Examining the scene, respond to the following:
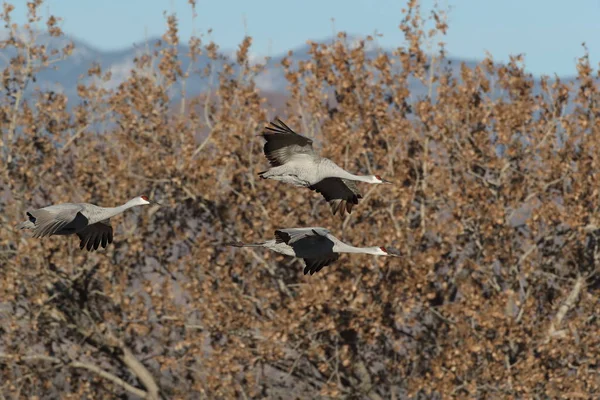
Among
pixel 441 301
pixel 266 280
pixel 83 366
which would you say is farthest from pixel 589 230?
pixel 83 366

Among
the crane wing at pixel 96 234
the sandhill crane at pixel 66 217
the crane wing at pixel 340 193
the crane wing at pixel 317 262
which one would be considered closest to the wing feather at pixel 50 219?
the sandhill crane at pixel 66 217

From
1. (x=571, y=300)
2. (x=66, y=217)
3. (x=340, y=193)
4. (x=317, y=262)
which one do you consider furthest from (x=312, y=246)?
(x=571, y=300)

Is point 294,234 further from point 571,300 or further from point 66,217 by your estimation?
point 571,300

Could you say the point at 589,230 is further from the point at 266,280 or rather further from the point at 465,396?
the point at 266,280

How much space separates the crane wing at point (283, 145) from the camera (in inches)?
501

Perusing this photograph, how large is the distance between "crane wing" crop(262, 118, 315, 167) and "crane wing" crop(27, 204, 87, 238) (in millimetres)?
2510

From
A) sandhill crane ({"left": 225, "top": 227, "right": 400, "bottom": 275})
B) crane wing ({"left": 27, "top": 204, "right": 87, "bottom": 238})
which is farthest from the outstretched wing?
crane wing ({"left": 27, "top": 204, "right": 87, "bottom": 238})

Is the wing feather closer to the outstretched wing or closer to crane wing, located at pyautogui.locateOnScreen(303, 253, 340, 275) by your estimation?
the outstretched wing

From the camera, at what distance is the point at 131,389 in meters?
28.0

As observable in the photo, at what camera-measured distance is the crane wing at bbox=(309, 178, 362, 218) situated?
14055mm

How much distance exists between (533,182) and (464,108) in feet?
8.85

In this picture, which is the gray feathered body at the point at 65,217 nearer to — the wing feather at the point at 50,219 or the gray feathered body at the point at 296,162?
the wing feather at the point at 50,219

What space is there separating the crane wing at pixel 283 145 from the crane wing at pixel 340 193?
3.57 feet

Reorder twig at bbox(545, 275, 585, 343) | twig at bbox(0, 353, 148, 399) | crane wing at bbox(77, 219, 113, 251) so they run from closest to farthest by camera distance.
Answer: crane wing at bbox(77, 219, 113, 251) < twig at bbox(545, 275, 585, 343) < twig at bbox(0, 353, 148, 399)
